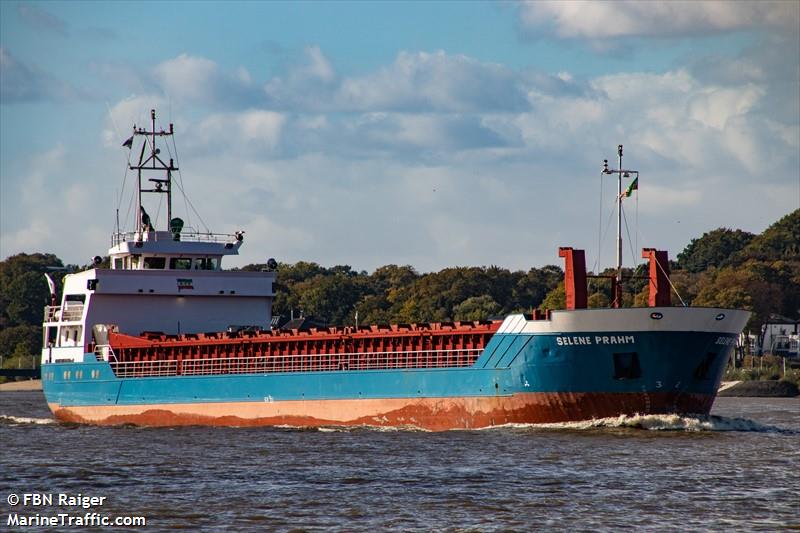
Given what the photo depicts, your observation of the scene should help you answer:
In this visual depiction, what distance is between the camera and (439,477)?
29.5m

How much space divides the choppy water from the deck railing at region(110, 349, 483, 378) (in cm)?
261

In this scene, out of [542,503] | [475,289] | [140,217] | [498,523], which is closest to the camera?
[498,523]

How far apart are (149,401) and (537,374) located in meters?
16.3

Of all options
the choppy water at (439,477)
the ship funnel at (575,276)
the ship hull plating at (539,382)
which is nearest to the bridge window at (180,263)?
the ship hull plating at (539,382)

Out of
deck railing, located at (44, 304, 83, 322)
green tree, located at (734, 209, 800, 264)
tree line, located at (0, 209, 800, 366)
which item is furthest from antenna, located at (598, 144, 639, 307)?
green tree, located at (734, 209, 800, 264)

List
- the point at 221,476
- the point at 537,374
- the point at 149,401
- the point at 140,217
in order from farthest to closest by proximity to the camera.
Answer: the point at 140,217
the point at 149,401
the point at 537,374
the point at 221,476

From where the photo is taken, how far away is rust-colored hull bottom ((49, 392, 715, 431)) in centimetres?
3838

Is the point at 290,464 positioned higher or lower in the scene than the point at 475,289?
lower

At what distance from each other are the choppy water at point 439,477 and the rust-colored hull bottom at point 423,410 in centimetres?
40

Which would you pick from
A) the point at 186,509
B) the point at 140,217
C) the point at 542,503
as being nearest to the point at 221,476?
the point at 186,509

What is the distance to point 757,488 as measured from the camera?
2789 cm

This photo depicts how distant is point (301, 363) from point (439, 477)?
16.8 meters

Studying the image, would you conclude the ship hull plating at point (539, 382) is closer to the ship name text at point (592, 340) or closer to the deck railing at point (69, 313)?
the ship name text at point (592, 340)

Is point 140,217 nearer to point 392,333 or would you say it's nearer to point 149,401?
point 149,401
